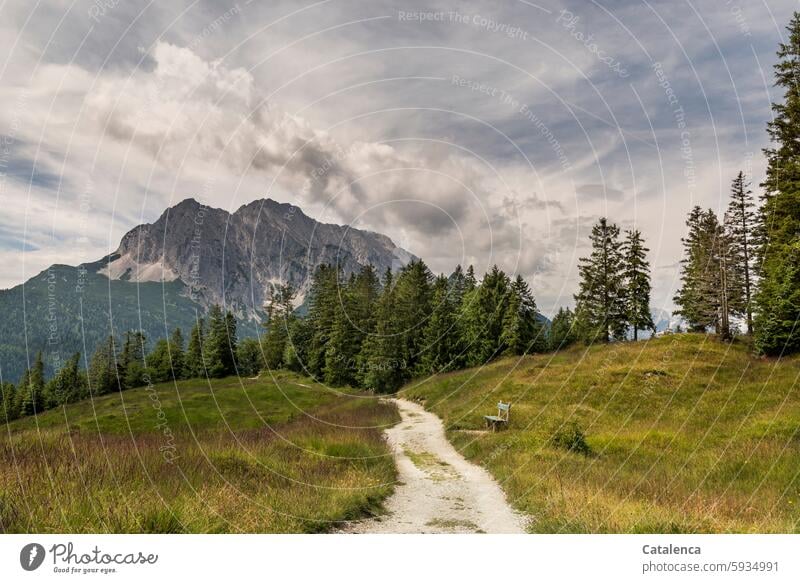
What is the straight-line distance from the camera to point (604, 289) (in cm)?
5584

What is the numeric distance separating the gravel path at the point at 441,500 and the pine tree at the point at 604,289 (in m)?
45.2

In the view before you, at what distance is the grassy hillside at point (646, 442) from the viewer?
7188 mm

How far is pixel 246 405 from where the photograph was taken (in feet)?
139

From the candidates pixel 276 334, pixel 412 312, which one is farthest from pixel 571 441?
pixel 276 334

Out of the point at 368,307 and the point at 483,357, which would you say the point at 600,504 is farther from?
the point at 368,307

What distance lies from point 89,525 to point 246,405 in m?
39.5

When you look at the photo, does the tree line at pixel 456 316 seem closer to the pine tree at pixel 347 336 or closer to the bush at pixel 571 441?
the pine tree at pixel 347 336

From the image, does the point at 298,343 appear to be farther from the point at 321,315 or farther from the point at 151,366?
the point at 151,366

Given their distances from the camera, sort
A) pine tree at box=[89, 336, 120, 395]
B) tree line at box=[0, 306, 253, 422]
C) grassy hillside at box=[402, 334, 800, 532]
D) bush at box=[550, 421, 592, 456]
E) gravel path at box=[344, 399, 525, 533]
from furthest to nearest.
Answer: pine tree at box=[89, 336, 120, 395] → tree line at box=[0, 306, 253, 422] → bush at box=[550, 421, 592, 456] → gravel path at box=[344, 399, 525, 533] → grassy hillside at box=[402, 334, 800, 532]

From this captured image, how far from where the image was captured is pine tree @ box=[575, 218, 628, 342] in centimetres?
5456

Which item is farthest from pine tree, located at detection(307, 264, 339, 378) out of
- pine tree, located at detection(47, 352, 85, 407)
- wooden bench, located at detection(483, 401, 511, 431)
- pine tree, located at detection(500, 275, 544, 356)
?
wooden bench, located at detection(483, 401, 511, 431)

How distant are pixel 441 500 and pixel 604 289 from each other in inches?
2081

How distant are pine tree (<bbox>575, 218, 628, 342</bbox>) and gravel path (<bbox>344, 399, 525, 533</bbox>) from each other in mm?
45192

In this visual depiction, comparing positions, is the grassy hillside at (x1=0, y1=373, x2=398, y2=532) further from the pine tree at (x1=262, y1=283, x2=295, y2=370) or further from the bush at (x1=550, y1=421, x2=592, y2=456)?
the pine tree at (x1=262, y1=283, x2=295, y2=370)
